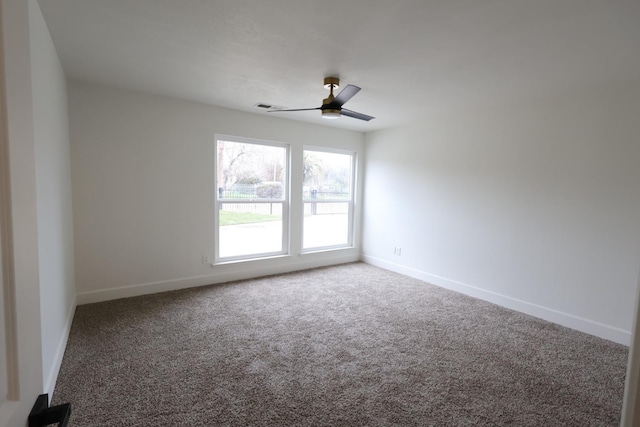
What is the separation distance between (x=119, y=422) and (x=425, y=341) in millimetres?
2420

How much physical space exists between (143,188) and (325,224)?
2.96m

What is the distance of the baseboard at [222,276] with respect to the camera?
3.63 m

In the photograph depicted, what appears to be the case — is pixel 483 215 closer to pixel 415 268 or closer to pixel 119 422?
pixel 415 268

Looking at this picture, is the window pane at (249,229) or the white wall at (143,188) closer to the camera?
the white wall at (143,188)

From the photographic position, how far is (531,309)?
361 cm

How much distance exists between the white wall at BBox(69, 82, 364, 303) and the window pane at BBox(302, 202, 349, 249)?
132 cm

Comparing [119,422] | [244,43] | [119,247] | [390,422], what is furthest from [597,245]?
[119,247]

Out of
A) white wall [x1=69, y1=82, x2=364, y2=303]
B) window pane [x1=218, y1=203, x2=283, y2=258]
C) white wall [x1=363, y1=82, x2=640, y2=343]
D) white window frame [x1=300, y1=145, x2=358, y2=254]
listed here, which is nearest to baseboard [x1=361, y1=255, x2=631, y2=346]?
white wall [x1=363, y1=82, x2=640, y2=343]

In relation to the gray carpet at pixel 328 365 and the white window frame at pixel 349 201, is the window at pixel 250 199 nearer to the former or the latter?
the white window frame at pixel 349 201

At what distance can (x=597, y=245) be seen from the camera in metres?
3.13

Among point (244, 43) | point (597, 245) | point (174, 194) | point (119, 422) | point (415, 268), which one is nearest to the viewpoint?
point (119, 422)

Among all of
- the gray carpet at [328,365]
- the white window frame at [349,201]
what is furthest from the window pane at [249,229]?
the gray carpet at [328,365]

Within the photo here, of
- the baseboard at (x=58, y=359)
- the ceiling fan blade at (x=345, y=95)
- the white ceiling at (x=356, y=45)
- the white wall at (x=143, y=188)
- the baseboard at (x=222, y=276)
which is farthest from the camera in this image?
the baseboard at (x=222, y=276)

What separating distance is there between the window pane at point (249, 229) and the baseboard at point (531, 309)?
6.97 ft
